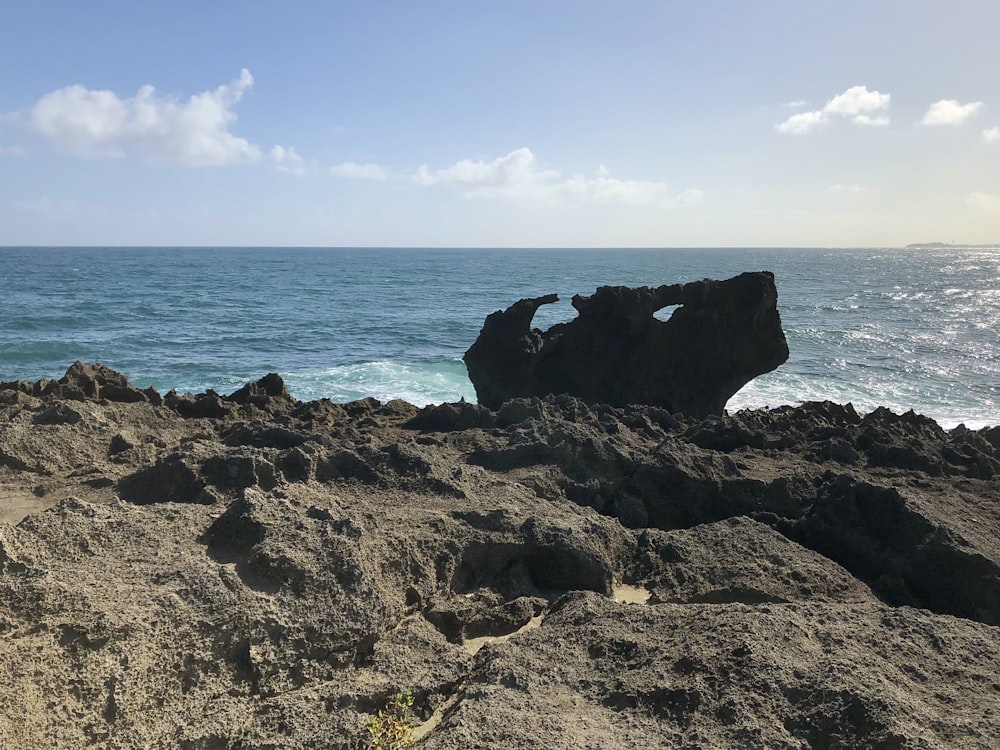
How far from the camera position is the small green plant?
2.82 meters

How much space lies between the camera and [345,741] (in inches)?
111

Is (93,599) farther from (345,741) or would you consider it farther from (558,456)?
(558,456)

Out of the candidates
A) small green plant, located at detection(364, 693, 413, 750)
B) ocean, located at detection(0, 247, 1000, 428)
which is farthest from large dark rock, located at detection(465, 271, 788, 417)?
small green plant, located at detection(364, 693, 413, 750)

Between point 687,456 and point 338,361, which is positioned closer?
point 687,456

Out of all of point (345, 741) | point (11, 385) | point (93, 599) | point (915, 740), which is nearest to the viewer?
point (915, 740)

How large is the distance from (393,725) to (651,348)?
895 cm

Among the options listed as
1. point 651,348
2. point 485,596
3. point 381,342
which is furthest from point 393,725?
point 381,342

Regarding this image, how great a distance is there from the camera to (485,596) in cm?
418

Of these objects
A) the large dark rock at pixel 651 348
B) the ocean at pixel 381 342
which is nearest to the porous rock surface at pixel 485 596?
the large dark rock at pixel 651 348

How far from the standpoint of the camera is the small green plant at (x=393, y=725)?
9.25 feet

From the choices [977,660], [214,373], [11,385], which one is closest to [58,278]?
[214,373]

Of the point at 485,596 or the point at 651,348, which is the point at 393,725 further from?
the point at 651,348

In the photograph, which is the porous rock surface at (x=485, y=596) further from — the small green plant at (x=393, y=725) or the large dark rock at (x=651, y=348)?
the large dark rock at (x=651, y=348)

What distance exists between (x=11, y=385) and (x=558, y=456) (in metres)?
7.34
